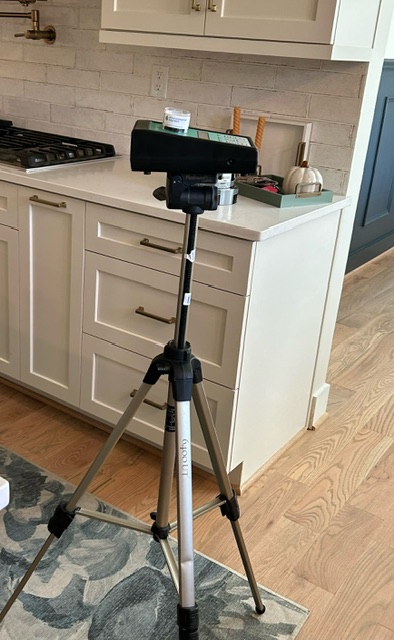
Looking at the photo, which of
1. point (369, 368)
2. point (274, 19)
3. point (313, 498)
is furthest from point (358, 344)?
point (274, 19)

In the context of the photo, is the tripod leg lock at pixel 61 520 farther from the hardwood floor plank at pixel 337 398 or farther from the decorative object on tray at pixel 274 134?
the hardwood floor plank at pixel 337 398

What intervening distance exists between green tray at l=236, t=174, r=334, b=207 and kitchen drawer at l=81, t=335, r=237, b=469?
584mm

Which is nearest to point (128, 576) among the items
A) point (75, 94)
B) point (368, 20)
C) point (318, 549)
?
point (318, 549)

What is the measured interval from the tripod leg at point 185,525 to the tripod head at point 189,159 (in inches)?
15.3

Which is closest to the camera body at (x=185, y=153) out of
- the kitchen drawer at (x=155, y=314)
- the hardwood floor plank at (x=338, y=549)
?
the kitchen drawer at (x=155, y=314)

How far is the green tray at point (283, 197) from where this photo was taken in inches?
78.4

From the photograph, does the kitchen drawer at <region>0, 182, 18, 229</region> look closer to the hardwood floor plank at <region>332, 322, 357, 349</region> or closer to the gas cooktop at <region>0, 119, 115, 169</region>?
the gas cooktop at <region>0, 119, 115, 169</region>

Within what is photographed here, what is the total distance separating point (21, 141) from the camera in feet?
8.29

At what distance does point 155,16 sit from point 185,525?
1.58m

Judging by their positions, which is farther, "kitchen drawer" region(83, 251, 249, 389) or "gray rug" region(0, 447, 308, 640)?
"kitchen drawer" region(83, 251, 249, 389)

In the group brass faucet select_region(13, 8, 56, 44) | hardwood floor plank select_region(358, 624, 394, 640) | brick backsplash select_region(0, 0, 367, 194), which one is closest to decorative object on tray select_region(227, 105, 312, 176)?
brick backsplash select_region(0, 0, 367, 194)

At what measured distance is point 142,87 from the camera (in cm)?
254

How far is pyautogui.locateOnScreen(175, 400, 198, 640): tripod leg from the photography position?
1.27 meters

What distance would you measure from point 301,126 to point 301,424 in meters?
1.07
